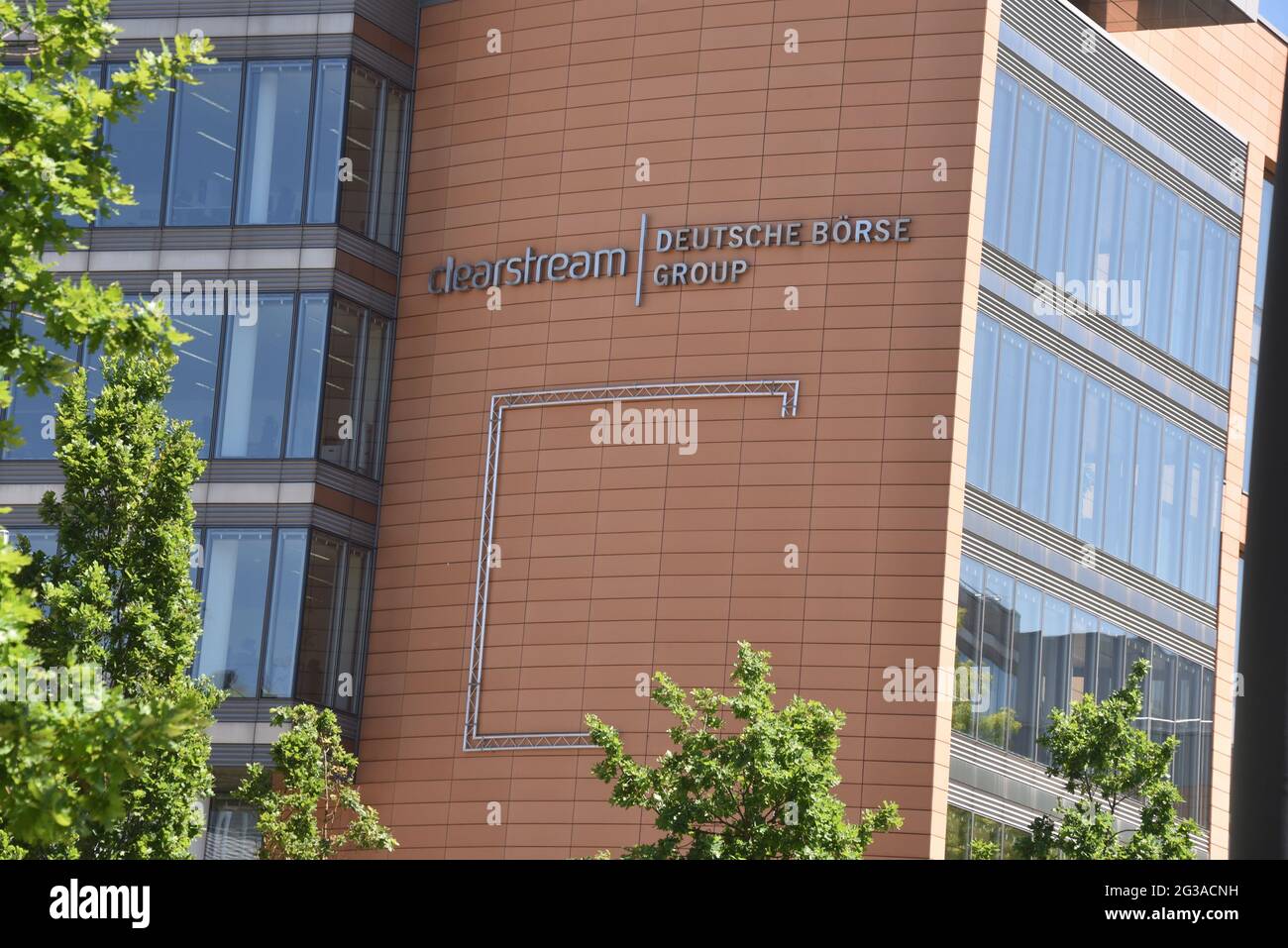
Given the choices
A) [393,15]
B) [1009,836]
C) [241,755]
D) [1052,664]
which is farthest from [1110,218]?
[241,755]

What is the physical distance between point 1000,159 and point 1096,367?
592 cm

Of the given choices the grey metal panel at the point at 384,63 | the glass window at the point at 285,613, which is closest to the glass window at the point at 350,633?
the glass window at the point at 285,613

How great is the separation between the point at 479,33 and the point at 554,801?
52.1 ft

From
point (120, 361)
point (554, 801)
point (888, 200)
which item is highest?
point (888, 200)

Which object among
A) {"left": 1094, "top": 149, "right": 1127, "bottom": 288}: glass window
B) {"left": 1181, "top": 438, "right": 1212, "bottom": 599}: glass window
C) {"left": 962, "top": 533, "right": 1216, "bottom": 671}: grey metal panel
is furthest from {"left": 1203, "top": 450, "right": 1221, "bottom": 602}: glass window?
{"left": 1094, "top": 149, "right": 1127, "bottom": 288}: glass window

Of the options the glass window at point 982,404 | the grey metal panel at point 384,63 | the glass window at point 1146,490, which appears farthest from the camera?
the glass window at point 1146,490

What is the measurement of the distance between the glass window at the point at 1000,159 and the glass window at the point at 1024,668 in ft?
22.6

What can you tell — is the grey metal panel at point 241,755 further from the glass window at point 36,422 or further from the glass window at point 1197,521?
the glass window at point 1197,521

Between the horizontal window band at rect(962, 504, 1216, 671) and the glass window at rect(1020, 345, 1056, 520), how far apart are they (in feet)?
1.48

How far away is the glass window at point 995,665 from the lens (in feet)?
118
